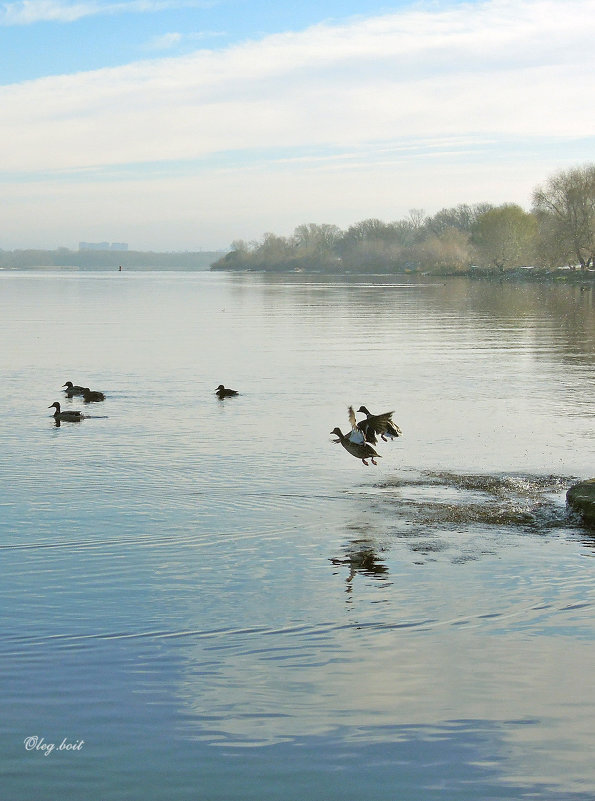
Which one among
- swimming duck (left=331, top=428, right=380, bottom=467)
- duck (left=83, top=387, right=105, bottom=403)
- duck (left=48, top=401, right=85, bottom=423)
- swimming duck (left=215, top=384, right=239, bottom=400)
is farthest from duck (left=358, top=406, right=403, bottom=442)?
duck (left=83, top=387, right=105, bottom=403)

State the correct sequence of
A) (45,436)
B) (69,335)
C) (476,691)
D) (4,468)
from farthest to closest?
1. (69,335)
2. (45,436)
3. (4,468)
4. (476,691)

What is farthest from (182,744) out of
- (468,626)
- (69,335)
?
(69,335)

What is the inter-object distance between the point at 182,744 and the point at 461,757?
2.25 m

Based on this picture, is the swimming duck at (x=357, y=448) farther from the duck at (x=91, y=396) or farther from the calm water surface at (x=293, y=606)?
the duck at (x=91, y=396)

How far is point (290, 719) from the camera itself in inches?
337

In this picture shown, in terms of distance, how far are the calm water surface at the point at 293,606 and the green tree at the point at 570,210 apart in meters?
118

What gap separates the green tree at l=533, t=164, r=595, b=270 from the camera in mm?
137000

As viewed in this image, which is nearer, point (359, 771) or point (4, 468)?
point (359, 771)

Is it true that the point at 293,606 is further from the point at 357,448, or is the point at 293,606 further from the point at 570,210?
the point at 570,210

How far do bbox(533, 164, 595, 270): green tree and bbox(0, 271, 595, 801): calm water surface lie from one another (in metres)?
118

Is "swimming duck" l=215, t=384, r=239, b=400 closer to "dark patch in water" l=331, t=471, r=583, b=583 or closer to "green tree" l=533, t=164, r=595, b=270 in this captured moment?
"dark patch in water" l=331, t=471, r=583, b=583

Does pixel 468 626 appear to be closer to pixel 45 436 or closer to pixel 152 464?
pixel 152 464

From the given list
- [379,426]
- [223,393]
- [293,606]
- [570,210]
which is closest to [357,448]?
[379,426]

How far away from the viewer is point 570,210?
139 metres
